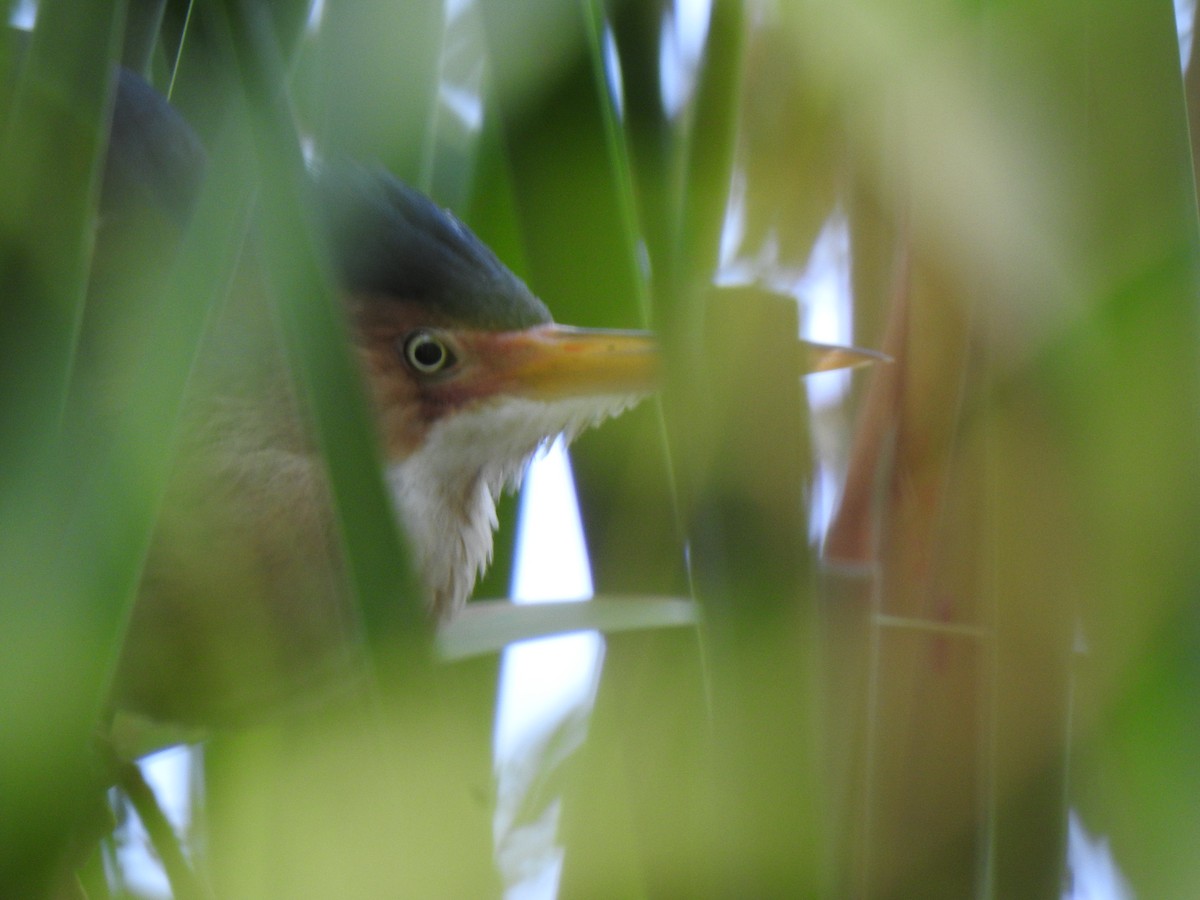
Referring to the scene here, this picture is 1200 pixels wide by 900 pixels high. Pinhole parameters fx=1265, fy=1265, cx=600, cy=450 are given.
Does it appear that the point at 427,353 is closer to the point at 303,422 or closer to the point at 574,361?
the point at 574,361

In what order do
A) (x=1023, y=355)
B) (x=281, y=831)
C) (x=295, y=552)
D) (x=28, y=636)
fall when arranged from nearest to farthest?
(x=28, y=636) → (x=1023, y=355) → (x=281, y=831) → (x=295, y=552)

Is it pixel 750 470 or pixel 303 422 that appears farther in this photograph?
pixel 303 422

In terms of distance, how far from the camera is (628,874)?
65 centimetres

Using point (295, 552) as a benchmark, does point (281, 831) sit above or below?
below

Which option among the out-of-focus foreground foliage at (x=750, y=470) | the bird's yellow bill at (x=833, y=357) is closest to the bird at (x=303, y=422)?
the bird's yellow bill at (x=833, y=357)

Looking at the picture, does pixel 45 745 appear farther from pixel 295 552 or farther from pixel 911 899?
pixel 295 552

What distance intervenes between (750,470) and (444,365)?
0.69 meters

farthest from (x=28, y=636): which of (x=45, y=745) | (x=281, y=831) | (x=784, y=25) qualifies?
(x=784, y=25)

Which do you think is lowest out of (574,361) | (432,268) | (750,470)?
(750,470)

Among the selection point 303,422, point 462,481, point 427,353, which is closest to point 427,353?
point 427,353

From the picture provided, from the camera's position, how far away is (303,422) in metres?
0.86

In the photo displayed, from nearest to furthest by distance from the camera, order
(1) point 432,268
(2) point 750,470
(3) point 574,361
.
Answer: (2) point 750,470, (3) point 574,361, (1) point 432,268

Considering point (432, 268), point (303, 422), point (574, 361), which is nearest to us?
point (303, 422)

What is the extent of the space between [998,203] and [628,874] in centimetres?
38
